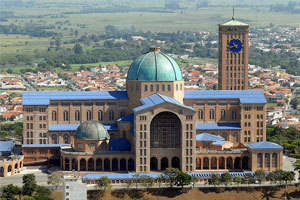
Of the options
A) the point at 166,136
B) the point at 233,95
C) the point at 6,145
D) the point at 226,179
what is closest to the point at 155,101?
the point at 166,136

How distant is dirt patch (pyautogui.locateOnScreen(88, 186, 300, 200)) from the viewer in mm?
131250

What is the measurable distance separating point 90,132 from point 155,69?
56.7ft

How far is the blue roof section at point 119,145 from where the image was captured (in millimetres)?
143000

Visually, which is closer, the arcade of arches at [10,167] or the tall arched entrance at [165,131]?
the arcade of arches at [10,167]

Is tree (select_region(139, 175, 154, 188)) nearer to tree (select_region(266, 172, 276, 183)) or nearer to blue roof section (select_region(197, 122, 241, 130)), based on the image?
tree (select_region(266, 172, 276, 183))

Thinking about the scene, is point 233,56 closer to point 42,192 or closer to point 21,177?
point 21,177

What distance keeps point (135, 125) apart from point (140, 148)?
393cm

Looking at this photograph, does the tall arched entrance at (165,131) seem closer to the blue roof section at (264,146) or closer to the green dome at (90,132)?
the green dome at (90,132)

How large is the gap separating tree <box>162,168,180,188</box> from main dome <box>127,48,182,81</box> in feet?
66.1

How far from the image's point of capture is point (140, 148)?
139375 millimetres

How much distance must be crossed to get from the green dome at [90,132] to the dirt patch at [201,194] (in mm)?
12713

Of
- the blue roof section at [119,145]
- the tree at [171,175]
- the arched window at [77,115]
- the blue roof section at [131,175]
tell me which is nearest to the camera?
the tree at [171,175]

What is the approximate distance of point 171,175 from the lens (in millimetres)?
134125

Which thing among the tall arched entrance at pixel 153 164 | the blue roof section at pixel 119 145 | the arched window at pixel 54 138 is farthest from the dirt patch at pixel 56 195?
the arched window at pixel 54 138
